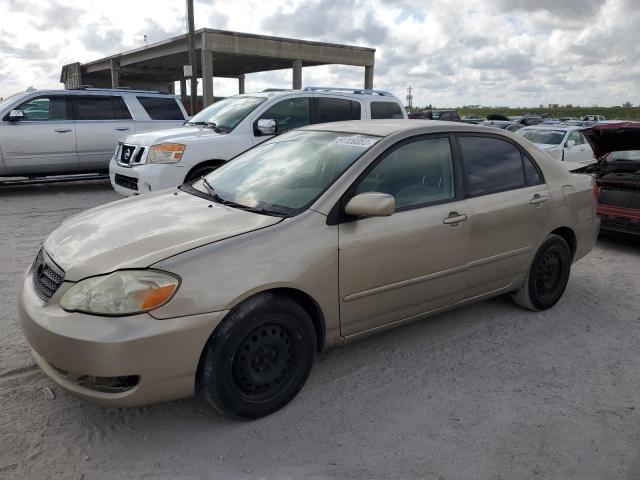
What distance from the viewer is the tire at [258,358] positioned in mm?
2697

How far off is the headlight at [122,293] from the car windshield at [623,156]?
658 centimetres

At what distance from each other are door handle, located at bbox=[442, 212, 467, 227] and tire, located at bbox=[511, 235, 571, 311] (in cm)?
102

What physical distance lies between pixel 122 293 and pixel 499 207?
2712mm

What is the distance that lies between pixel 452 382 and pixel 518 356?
2.21ft

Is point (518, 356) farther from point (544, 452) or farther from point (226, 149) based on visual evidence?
point (226, 149)

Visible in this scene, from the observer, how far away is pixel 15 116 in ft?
30.4

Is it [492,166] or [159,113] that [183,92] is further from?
[492,166]

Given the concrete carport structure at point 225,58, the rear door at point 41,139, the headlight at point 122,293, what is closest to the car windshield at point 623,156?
the headlight at point 122,293

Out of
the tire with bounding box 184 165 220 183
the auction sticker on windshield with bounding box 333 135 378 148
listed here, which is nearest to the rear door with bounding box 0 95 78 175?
the tire with bounding box 184 165 220 183

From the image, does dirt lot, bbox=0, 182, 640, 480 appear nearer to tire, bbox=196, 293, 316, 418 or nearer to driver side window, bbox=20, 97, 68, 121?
tire, bbox=196, 293, 316, 418

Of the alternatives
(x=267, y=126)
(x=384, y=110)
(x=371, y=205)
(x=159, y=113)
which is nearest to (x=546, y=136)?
(x=384, y=110)

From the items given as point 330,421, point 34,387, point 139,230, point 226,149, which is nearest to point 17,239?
point 226,149

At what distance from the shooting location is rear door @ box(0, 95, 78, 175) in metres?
9.36

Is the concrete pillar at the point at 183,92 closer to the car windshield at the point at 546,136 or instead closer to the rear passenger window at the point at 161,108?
the rear passenger window at the point at 161,108
